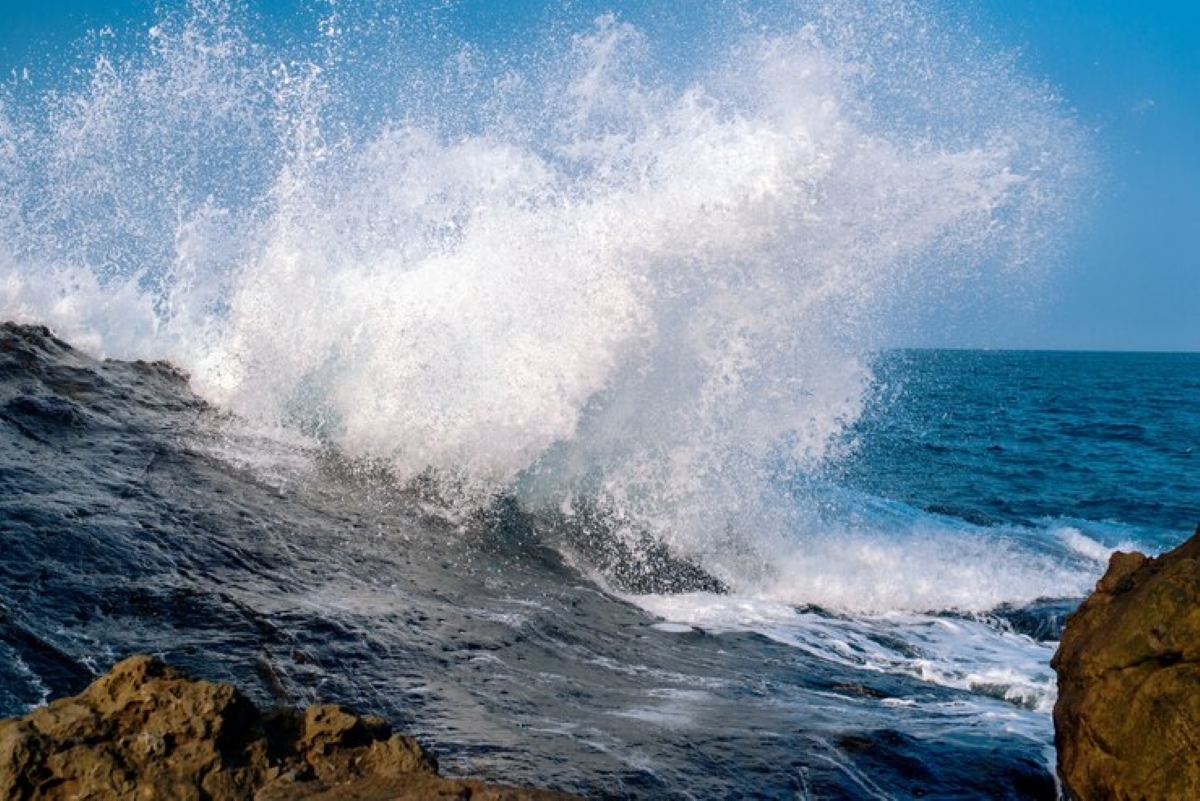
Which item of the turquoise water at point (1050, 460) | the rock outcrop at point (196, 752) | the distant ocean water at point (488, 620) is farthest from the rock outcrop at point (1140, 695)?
the turquoise water at point (1050, 460)

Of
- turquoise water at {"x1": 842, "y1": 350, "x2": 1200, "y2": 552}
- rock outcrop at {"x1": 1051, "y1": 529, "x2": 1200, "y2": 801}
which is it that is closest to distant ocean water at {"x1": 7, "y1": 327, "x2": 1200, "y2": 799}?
rock outcrop at {"x1": 1051, "y1": 529, "x2": 1200, "y2": 801}

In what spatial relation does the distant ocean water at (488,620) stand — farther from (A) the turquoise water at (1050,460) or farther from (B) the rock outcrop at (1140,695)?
(A) the turquoise water at (1050,460)

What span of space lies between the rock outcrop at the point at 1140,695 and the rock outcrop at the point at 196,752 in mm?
1958

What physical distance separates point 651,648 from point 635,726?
1566mm

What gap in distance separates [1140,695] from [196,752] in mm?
3058

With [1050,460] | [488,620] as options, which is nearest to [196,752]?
[488,620]

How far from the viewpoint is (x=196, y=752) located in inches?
94.4

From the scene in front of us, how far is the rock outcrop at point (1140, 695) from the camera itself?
9.32 feet

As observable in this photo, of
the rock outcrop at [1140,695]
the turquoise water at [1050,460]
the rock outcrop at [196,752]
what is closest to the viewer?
the rock outcrop at [196,752]

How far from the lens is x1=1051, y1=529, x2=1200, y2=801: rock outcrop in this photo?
2.84 m

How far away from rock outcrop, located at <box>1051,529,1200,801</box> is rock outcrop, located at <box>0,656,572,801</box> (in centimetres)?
196

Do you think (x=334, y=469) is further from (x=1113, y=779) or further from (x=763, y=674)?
(x=1113, y=779)

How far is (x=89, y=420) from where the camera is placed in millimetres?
7871

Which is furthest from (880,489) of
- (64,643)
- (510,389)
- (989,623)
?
(64,643)
